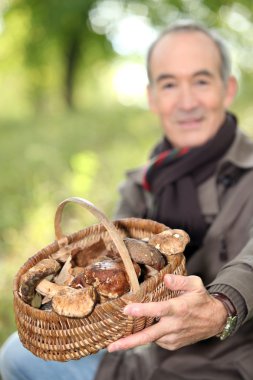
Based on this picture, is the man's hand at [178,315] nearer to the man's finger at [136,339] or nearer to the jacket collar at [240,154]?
the man's finger at [136,339]

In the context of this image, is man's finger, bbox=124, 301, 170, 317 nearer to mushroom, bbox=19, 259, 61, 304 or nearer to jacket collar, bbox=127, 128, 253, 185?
mushroom, bbox=19, 259, 61, 304

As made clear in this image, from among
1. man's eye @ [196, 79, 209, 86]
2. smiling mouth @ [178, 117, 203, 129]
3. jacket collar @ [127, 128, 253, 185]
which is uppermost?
man's eye @ [196, 79, 209, 86]

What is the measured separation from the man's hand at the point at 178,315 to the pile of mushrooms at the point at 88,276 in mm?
111

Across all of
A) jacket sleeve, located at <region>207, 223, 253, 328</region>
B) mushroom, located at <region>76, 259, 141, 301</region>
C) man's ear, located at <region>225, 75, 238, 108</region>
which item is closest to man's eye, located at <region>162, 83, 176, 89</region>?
man's ear, located at <region>225, 75, 238, 108</region>

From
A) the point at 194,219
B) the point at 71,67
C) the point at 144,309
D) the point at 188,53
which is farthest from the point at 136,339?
the point at 71,67

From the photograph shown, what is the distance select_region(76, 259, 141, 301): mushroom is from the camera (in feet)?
3.99

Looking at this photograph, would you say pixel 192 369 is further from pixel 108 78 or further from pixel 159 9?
pixel 108 78

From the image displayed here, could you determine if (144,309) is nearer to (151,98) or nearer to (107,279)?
(107,279)

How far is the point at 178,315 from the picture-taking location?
1.16 m

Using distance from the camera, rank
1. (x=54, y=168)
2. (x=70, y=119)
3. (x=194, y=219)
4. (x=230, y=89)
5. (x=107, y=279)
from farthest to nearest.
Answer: (x=70, y=119) → (x=54, y=168) → (x=230, y=89) → (x=194, y=219) → (x=107, y=279)

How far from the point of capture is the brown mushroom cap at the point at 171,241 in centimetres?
130

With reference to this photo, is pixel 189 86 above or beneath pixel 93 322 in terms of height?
above

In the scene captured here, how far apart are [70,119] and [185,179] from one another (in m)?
9.25

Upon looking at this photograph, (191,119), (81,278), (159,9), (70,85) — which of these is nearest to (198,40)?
(191,119)
